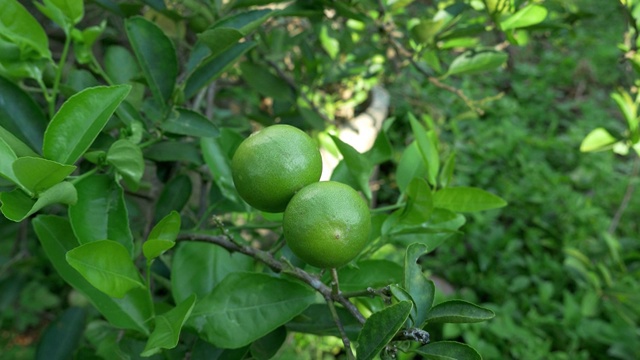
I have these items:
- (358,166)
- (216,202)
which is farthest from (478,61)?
(216,202)

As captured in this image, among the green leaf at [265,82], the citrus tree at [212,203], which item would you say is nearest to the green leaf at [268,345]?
the citrus tree at [212,203]

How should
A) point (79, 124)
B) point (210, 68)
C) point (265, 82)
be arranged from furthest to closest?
1. point (265, 82)
2. point (210, 68)
3. point (79, 124)

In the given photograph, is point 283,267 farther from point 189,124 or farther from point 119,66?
point 119,66

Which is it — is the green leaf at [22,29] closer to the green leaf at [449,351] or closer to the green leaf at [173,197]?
the green leaf at [173,197]

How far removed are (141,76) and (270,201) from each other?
1.33 ft

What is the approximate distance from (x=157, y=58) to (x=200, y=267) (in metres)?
0.31

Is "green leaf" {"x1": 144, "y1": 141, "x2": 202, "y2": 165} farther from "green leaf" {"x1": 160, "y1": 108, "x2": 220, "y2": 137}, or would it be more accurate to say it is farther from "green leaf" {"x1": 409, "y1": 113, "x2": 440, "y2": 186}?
"green leaf" {"x1": 409, "y1": 113, "x2": 440, "y2": 186}

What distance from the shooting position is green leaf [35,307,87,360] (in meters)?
0.98

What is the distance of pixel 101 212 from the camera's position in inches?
26.0

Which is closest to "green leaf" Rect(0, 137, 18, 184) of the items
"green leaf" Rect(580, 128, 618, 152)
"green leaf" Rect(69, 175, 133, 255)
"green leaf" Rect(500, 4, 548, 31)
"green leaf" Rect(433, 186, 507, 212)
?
"green leaf" Rect(69, 175, 133, 255)

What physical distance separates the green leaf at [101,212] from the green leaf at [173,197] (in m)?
0.24

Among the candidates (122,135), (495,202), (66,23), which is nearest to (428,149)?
(495,202)

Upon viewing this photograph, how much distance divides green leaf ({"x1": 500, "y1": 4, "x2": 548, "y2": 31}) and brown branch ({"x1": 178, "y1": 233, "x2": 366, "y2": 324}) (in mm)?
580

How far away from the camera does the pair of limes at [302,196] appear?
1.70 feet
